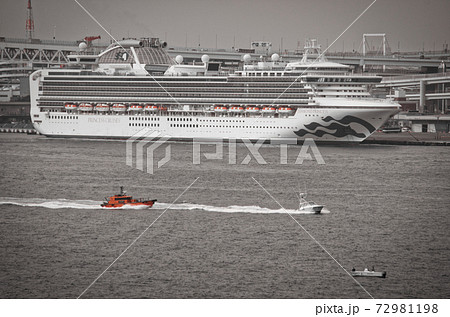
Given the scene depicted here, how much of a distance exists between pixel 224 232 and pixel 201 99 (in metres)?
39.6

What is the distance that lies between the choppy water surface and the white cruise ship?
43.8 ft

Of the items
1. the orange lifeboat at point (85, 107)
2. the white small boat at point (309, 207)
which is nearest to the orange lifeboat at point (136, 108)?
the orange lifeboat at point (85, 107)

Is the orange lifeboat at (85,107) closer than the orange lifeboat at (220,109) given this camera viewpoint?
No

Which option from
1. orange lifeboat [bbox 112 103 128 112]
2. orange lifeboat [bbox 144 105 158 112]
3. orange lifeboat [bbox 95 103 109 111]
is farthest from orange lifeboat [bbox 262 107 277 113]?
orange lifeboat [bbox 95 103 109 111]

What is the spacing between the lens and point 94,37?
285 feet

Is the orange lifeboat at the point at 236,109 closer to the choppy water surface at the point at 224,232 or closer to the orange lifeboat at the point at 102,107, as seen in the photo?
the orange lifeboat at the point at 102,107

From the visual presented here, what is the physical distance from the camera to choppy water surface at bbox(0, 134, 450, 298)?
22547 mm

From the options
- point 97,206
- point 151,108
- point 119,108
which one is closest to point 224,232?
point 97,206

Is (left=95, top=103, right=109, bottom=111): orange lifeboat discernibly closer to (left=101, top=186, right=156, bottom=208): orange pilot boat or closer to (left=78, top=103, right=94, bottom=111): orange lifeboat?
(left=78, top=103, right=94, bottom=111): orange lifeboat

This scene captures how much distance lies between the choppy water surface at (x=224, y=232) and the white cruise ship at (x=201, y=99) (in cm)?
1335

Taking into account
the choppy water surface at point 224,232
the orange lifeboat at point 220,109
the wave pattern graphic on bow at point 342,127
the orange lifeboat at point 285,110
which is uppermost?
the orange lifeboat at point 285,110

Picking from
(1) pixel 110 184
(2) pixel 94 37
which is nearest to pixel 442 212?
(1) pixel 110 184

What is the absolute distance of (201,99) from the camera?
221 feet

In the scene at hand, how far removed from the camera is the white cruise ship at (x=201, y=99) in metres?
61.5
